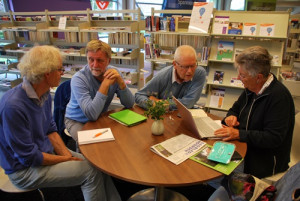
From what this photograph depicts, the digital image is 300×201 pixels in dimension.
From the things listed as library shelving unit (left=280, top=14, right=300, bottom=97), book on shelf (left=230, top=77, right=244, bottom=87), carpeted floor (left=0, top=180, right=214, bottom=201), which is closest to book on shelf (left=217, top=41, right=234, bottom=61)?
book on shelf (left=230, top=77, right=244, bottom=87)

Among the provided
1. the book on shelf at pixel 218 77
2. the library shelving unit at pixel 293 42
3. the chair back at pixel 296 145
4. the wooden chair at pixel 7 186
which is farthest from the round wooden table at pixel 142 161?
the library shelving unit at pixel 293 42

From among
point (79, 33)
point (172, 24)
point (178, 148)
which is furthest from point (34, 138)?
point (79, 33)

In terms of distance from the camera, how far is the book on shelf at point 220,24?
3211mm

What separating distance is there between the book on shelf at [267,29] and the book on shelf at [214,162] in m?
2.52

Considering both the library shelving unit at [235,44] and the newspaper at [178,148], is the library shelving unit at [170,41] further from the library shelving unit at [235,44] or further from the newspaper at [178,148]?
the newspaper at [178,148]

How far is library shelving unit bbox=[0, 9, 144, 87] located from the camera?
3719mm

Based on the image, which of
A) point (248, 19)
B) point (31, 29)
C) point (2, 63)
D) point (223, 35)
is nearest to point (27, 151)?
point (223, 35)

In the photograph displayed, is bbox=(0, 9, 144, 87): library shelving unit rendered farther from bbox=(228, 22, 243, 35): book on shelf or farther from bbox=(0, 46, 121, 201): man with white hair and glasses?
bbox=(0, 46, 121, 201): man with white hair and glasses

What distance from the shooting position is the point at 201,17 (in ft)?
10.7

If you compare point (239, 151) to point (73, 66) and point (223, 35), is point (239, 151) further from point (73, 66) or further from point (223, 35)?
point (73, 66)

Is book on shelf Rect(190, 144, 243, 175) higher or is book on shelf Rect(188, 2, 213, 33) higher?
book on shelf Rect(188, 2, 213, 33)

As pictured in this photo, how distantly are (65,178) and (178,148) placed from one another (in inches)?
29.0

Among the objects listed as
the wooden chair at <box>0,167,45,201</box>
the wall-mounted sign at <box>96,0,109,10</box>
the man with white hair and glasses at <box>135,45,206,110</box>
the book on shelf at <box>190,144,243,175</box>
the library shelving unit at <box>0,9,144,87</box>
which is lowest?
the wooden chair at <box>0,167,45,201</box>

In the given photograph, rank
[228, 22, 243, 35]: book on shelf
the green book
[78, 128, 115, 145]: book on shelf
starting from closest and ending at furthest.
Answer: [78, 128, 115, 145]: book on shelf < the green book < [228, 22, 243, 35]: book on shelf
